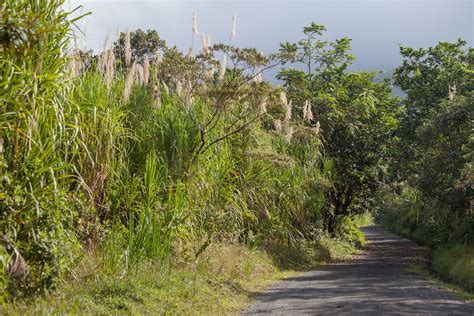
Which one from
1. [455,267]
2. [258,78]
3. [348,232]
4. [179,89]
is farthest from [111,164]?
[348,232]

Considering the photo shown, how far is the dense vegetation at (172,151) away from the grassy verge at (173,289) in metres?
0.22

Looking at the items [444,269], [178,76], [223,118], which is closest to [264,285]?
[223,118]

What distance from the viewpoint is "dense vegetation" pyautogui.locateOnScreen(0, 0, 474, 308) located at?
7.80 metres

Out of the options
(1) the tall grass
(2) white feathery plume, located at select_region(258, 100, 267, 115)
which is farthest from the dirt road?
(2) white feathery plume, located at select_region(258, 100, 267, 115)

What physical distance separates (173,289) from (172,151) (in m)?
3.29

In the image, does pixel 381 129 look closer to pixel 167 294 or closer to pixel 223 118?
pixel 223 118

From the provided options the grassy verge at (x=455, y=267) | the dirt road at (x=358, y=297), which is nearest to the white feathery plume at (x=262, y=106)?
the dirt road at (x=358, y=297)

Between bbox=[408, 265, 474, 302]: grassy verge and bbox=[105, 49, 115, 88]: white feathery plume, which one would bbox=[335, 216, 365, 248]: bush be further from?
bbox=[105, 49, 115, 88]: white feathery plume

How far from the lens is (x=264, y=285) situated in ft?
48.6

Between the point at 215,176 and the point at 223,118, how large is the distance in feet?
6.59

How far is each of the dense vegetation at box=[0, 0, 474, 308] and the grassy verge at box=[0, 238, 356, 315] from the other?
22cm

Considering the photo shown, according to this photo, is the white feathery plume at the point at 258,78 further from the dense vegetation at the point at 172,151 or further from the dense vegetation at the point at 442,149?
the dense vegetation at the point at 442,149

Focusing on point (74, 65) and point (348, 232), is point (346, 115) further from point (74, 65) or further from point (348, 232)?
point (74, 65)

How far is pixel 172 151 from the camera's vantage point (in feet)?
40.9
